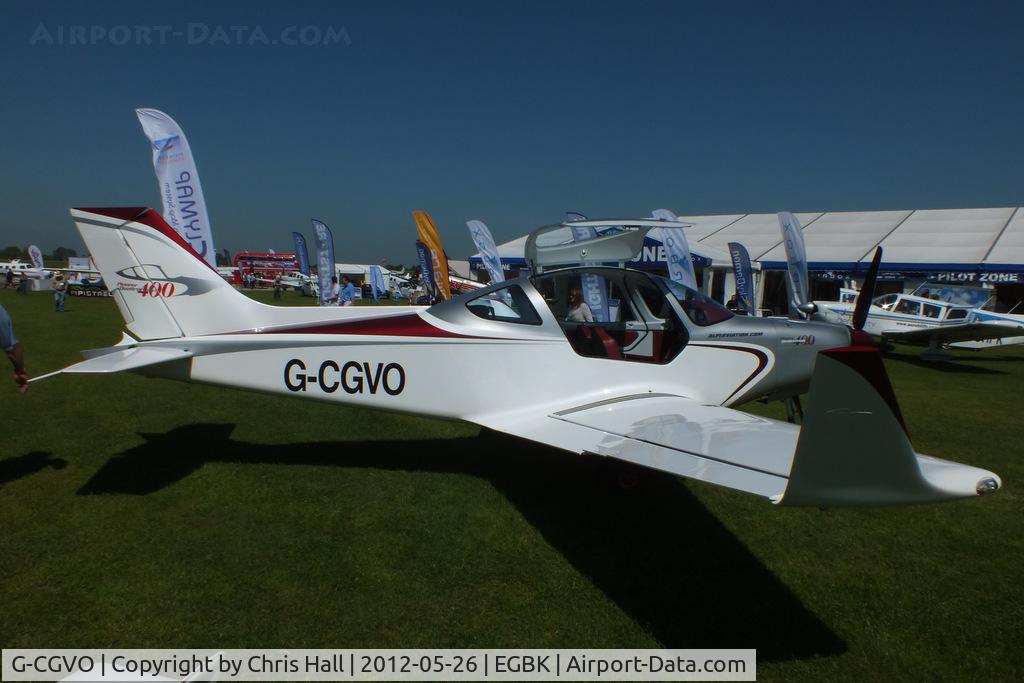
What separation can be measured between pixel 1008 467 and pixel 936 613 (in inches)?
139

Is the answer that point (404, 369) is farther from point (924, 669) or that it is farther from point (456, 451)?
point (924, 669)

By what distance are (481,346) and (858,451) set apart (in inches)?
108

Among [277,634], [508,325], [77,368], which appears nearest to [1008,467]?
[508,325]

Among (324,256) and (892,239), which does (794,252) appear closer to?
(892,239)

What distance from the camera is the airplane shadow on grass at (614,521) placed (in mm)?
2877

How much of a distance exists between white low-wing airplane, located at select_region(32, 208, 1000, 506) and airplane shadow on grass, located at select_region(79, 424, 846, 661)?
0.76 meters

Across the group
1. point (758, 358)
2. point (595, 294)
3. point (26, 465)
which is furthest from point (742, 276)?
point (26, 465)

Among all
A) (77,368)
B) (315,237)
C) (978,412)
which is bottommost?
(978,412)

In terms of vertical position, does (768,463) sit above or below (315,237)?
below

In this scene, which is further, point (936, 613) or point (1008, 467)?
point (1008, 467)

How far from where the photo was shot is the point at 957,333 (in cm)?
1307

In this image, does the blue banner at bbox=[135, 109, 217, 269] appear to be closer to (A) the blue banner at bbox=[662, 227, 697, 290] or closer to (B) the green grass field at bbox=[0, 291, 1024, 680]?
(B) the green grass field at bbox=[0, 291, 1024, 680]

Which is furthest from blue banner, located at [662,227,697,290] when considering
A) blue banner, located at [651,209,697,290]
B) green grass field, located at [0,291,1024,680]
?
green grass field, located at [0,291,1024,680]

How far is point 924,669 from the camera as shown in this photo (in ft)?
8.48
